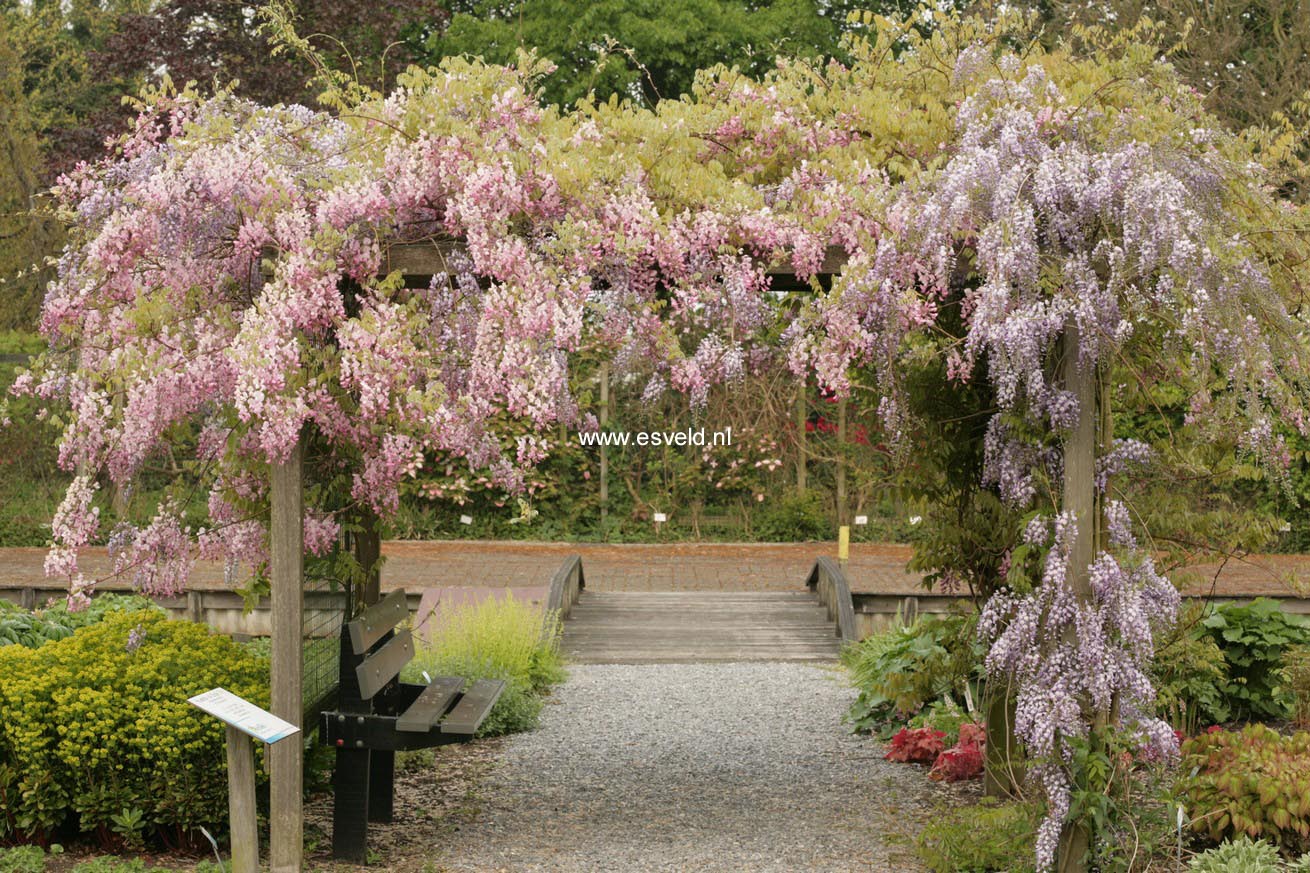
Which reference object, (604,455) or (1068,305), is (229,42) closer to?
(604,455)

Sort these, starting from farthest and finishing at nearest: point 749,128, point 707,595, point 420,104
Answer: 1. point 707,595
2. point 749,128
3. point 420,104

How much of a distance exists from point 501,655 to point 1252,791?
4.37m

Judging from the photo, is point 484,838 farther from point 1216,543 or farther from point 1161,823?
point 1216,543

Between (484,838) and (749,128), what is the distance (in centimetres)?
296

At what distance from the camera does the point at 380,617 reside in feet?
19.4

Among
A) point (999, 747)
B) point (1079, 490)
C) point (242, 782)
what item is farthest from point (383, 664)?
point (1079, 490)

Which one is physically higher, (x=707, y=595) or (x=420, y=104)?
(x=420, y=104)

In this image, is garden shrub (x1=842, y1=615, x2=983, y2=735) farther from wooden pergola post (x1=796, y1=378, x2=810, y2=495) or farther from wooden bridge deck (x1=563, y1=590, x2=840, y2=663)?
wooden pergola post (x1=796, y1=378, x2=810, y2=495)

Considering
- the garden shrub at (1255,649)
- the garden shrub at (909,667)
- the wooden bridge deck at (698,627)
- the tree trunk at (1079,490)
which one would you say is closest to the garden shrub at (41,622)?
the wooden bridge deck at (698,627)

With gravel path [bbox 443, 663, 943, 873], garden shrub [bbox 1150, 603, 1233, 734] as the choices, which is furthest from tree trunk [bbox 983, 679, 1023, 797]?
garden shrub [bbox 1150, 603, 1233, 734]

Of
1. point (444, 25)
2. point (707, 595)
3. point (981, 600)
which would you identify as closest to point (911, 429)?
point (981, 600)

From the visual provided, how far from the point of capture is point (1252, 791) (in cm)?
529

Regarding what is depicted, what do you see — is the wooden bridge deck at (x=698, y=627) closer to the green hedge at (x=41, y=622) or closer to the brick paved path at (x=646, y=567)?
the brick paved path at (x=646, y=567)

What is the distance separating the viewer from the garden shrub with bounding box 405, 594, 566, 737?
7.77m
